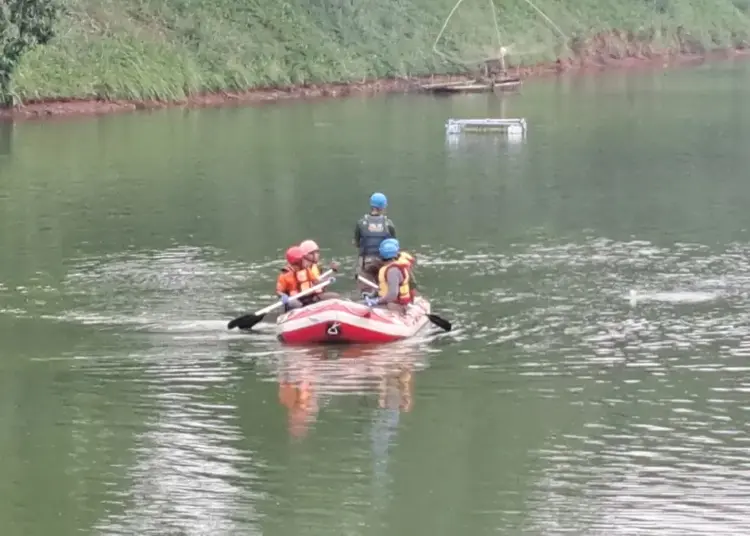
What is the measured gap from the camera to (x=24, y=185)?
37.5m

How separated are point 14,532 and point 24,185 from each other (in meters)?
24.8

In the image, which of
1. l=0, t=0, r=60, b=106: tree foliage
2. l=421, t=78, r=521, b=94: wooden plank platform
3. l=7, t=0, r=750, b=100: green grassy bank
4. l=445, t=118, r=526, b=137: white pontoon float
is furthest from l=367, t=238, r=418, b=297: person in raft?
l=421, t=78, r=521, b=94: wooden plank platform

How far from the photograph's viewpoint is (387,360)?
Result: 20031mm

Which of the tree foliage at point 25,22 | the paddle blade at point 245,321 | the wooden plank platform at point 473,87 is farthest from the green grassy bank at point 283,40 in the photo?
the paddle blade at point 245,321

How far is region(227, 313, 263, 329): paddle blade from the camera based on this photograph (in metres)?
21.3

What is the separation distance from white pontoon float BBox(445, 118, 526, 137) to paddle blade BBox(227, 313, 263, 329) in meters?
28.8

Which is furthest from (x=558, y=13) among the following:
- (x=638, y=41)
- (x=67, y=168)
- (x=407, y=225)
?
(x=407, y=225)

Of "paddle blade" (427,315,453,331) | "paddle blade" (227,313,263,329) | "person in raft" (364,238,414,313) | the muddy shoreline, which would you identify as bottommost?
"paddle blade" (427,315,453,331)

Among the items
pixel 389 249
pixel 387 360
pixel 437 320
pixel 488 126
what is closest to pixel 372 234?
pixel 389 249

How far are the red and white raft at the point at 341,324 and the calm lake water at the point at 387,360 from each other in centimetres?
24

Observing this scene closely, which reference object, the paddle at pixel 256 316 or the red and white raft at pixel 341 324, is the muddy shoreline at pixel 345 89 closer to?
the paddle at pixel 256 316

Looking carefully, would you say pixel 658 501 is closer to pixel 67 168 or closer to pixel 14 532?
pixel 14 532

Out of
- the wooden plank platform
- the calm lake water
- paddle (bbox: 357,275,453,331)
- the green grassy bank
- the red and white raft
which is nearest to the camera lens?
the calm lake water

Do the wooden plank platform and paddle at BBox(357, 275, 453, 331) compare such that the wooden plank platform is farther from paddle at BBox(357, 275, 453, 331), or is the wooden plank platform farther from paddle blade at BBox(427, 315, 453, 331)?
paddle blade at BBox(427, 315, 453, 331)
